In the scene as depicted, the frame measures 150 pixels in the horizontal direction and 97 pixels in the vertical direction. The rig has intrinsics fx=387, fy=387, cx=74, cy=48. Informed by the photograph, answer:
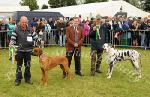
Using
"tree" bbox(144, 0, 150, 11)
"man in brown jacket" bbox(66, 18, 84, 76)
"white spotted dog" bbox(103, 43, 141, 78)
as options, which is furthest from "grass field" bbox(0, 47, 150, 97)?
"tree" bbox(144, 0, 150, 11)

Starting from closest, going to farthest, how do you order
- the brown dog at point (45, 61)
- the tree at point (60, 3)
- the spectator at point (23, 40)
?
the spectator at point (23, 40) → the brown dog at point (45, 61) → the tree at point (60, 3)

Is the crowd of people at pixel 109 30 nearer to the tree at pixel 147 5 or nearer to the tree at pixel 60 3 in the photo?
the tree at pixel 147 5

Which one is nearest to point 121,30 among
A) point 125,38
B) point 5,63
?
point 125,38

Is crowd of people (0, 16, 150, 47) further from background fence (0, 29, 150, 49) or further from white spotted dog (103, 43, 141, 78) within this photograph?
white spotted dog (103, 43, 141, 78)

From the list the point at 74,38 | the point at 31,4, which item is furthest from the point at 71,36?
the point at 31,4

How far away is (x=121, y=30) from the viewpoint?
2220cm

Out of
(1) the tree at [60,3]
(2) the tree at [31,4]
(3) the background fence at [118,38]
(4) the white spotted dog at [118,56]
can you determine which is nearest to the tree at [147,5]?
(1) the tree at [60,3]

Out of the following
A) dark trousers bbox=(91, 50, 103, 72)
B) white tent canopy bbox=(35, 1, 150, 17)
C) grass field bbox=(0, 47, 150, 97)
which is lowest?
grass field bbox=(0, 47, 150, 97)

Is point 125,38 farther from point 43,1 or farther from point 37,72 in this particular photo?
point 43,1

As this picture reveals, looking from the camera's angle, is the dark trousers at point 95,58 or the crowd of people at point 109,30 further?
the crowd of people at point 109,30

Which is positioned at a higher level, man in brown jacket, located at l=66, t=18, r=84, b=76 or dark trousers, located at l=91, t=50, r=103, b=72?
man in brown jacket, located at l=66, t=18, r=84, b=76

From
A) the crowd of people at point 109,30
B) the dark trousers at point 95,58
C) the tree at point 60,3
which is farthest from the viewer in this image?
the tree at point 60,3

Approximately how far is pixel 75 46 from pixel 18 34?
7.60 feet

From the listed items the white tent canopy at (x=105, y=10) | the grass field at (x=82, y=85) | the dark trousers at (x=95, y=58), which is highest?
the white tent canopy at (x=105, y=10)
